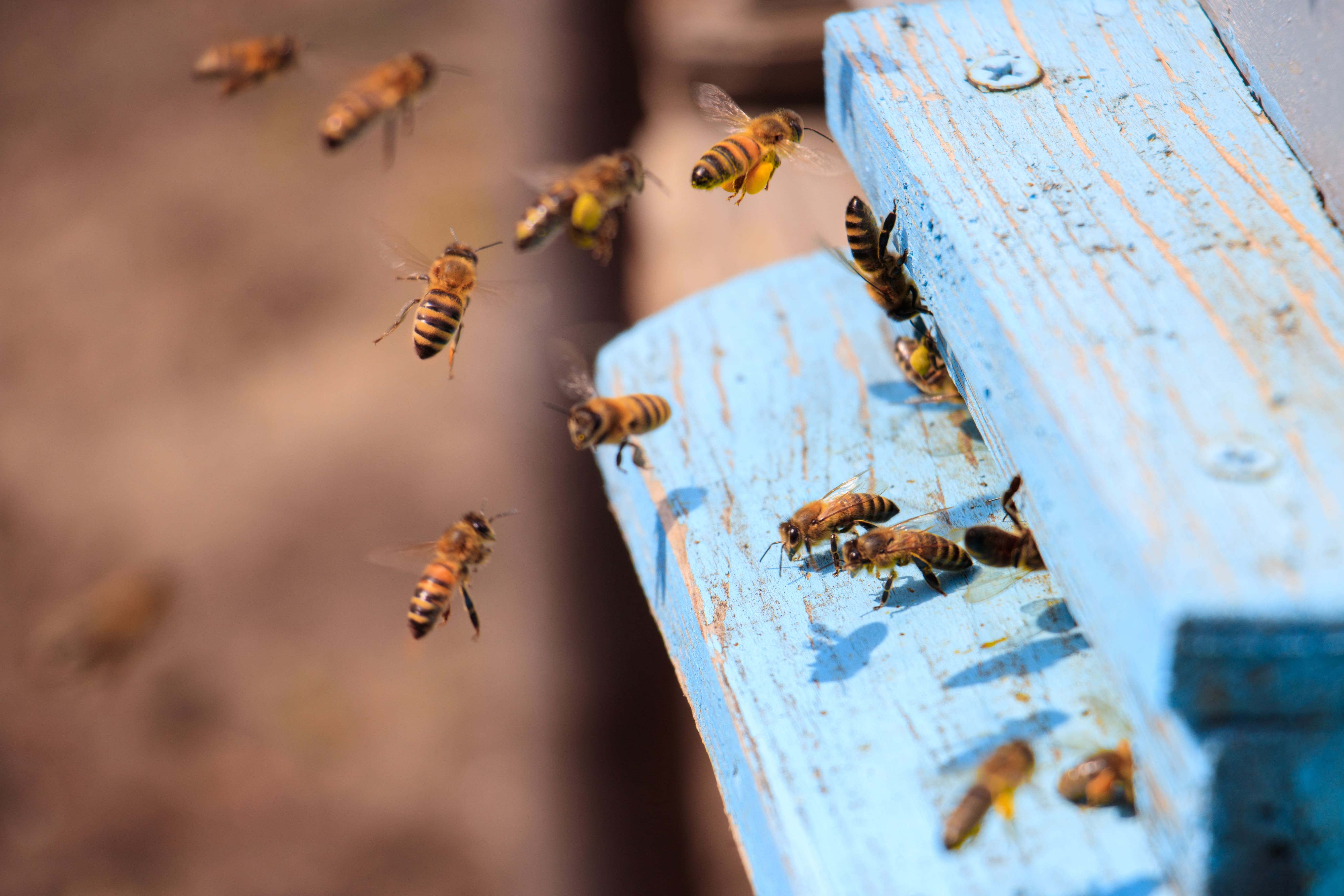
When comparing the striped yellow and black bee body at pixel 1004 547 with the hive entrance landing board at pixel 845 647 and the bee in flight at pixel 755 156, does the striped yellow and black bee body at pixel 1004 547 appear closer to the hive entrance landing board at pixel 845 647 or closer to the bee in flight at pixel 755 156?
the hive entrance landing board at pixel 845 647

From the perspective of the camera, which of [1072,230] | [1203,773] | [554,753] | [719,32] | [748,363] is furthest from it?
[719,32]

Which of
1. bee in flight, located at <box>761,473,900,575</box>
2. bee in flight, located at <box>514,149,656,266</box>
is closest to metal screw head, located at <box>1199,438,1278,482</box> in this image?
bee in flight, located at <box>761,473,900,575</box>

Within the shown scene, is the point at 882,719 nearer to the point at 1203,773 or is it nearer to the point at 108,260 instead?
the point at 1203,773

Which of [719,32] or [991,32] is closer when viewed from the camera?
[991,32]

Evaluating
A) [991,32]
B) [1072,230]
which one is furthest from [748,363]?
[1072,230]

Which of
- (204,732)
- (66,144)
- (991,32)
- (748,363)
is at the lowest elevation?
(204,732)

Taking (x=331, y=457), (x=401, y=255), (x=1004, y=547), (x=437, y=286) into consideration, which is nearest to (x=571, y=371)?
(x=437, y=286)
